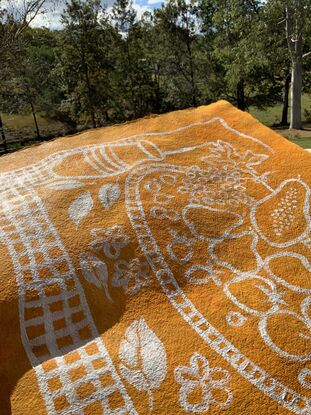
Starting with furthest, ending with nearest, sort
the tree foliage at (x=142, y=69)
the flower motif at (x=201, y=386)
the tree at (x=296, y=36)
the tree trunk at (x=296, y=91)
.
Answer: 1. the tree foliage at (x=142, y=69)
2. the tree trunk at (x=296, y=91)
3. the tree at (x=296, y=36)
4. the flower motif at (x=201, y=386)

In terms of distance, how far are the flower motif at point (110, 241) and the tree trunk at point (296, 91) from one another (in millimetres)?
9894

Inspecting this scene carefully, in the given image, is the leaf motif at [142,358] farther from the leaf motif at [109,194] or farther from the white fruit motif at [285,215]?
the white fruit motif at [285,215]

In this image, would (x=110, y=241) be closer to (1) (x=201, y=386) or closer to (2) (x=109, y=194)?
(2) (x=109, y=194)

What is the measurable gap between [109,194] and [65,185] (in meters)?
0.22

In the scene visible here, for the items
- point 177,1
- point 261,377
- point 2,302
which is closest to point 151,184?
point 2,302

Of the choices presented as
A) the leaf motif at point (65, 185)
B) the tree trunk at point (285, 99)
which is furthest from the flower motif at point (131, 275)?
the tree trunk at point (285, 99)

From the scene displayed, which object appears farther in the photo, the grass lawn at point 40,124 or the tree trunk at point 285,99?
the grass lawn at point 40,124

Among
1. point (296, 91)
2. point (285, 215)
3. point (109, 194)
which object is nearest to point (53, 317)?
point (109, 194)

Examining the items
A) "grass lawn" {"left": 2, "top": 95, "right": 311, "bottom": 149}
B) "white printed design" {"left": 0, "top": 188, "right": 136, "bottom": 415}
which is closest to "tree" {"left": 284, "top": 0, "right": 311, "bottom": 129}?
"grass lawn" {"left": 2, "top": 95, "right": 311, "bottom": 149}

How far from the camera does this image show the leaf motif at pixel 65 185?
6.21 ft

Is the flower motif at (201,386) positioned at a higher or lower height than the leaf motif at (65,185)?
lower

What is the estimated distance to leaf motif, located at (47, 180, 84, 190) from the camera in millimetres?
1893

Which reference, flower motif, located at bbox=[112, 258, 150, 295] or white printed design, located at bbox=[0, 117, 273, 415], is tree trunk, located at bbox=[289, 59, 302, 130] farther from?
flower motif, located at bbox=[112, 258, 150, 295]

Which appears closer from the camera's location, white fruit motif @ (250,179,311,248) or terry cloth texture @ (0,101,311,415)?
terry cloth texture @ (0,101,311,415)
